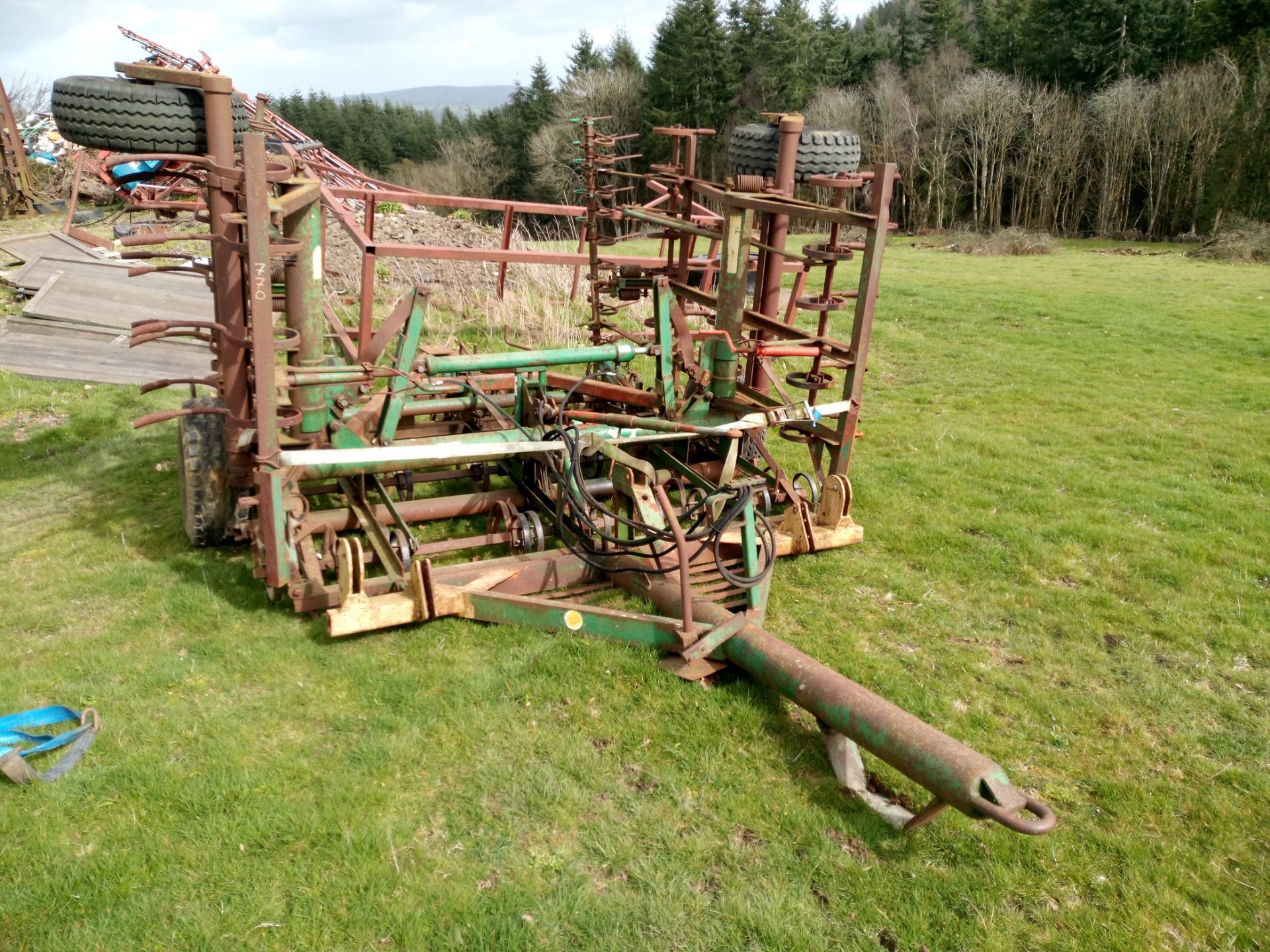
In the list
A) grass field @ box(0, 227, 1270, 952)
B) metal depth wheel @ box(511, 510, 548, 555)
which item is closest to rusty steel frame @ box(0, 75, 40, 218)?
grass field @ box(0, 227, 1270, 952)

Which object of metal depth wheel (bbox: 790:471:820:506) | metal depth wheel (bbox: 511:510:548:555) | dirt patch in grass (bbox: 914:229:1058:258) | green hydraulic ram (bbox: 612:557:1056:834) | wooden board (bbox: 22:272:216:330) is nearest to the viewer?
green hydraulic ram (bbox: 612:557:1056:834)

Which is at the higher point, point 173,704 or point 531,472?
point 531,472

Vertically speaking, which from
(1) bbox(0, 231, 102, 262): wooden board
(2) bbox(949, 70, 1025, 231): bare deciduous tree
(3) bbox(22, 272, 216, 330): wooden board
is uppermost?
(2) bbox(949, 70, 1025, 231): bare deciduous tree

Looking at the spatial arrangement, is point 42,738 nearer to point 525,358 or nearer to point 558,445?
point 558,445

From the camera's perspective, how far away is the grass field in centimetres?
310

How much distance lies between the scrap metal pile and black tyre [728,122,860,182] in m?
0.03

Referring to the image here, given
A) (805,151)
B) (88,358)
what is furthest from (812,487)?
(88,358)

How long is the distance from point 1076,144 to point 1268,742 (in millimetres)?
35734

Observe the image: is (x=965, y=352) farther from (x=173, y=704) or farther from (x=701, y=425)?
(x=173, y=704)

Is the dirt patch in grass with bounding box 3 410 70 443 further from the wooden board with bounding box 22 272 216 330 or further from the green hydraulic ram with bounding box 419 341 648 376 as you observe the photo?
the green hydraulic ram with bounding box 419 341 648 376

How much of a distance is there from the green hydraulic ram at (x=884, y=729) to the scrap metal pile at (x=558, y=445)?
0.01 metres

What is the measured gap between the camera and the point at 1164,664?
16.0ft

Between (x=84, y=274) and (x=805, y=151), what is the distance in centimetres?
1097

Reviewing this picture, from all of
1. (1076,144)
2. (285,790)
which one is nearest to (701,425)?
(285,790)
